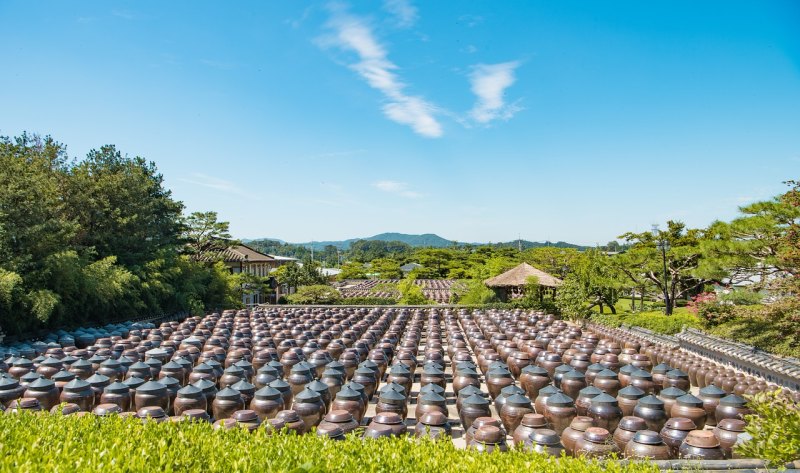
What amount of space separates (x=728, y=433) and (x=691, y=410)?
4.68ft

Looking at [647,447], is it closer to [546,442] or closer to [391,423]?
[546,442]

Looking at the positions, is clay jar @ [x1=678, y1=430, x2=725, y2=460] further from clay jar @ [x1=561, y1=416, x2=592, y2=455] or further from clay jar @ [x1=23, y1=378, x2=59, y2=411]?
clay jar @ [x1=23, y1=378, x2=59, y2=411]

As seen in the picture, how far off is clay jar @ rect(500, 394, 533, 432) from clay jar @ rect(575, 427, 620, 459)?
144 cm

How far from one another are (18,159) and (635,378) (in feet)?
68.0

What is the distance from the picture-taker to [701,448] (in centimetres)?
724

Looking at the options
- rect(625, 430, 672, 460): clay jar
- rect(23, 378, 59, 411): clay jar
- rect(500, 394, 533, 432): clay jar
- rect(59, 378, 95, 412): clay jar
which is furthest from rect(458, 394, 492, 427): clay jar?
rect(23, 378, 59, 411): clay jar

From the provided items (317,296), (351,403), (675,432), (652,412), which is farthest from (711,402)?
(317,296)

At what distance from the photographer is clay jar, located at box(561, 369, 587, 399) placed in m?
11.0

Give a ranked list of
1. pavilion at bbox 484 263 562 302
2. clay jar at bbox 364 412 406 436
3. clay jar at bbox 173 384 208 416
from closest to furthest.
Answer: clay jar at bbox 364 412 406 436 < clay jar at bbox 173 384 208 416 < pavilion at bbox 484 263 562 302

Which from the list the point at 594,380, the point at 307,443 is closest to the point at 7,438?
the point at 307,443

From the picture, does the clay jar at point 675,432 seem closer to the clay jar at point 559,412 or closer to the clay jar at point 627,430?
the clay jar at point 627,430

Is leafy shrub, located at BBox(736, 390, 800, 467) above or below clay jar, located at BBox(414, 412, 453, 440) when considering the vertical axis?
above

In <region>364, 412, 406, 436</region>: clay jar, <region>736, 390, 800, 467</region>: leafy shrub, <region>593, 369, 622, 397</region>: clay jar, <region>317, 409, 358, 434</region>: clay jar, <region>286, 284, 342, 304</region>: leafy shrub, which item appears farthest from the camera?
<region>286, 284, 342, 304</region>: leafy shrub

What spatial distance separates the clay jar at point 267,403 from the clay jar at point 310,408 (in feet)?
1.26
